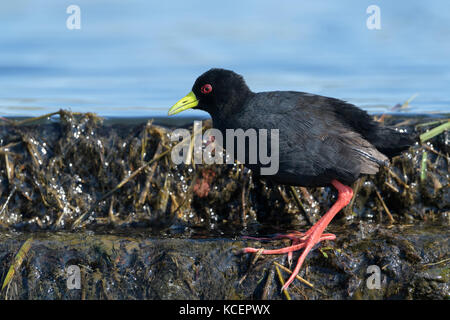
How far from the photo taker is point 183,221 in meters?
6.18

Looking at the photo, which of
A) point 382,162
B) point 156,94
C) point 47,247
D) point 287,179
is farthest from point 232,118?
point 156,94

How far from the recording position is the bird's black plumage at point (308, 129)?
5.00 meters

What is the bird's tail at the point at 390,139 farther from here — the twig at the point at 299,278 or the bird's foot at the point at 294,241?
the twig at the point at 299,278

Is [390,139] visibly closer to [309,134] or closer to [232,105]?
[309,134]

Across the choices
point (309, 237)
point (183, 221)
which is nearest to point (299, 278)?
point (309, 237)

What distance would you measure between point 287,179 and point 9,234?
2.62 m

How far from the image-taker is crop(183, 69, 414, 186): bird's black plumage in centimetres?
500

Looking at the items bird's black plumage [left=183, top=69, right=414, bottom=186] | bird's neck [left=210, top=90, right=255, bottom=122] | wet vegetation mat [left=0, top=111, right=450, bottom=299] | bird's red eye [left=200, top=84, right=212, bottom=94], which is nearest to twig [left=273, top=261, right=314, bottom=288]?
wet vegetation mat [left=0, top=111, right=450, bottom=299]

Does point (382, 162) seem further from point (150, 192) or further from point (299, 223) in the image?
point (150, 192)

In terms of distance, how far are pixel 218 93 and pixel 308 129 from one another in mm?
969

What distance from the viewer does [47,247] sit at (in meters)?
4.90

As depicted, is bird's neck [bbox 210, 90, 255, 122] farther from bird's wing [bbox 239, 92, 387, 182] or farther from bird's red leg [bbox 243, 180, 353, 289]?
bird's red leg [bbox 243, 180, 353, 289]

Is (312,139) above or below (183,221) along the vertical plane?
above
